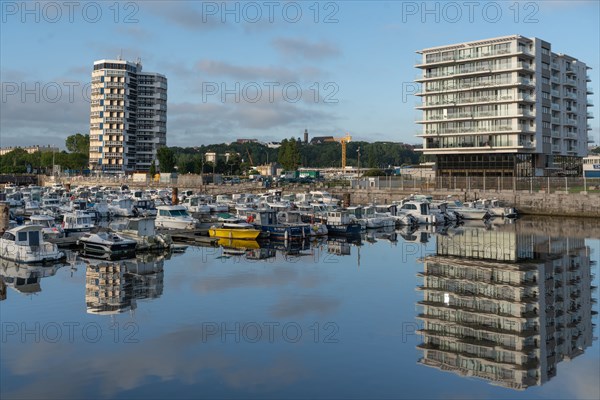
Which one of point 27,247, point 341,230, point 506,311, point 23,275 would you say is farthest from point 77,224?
point 506,311

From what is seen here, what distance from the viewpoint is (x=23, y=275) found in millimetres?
Result: 35344

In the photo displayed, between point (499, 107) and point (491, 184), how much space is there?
24.6 meters

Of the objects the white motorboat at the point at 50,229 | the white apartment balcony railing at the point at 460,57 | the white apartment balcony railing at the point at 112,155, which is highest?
the white apartment balcony railing at the point at 460,57


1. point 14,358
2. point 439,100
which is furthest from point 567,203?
point 14,358

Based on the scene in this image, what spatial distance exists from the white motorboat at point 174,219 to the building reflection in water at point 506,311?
25440 millimetres

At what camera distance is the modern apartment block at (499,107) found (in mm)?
105938

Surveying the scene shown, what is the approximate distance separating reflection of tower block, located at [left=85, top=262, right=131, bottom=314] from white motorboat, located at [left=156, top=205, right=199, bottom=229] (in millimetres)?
19213

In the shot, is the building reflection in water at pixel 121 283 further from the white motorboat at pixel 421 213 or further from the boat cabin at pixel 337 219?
the white motorboat at pixel 421 213

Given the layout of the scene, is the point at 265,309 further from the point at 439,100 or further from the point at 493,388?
the point at 439,100

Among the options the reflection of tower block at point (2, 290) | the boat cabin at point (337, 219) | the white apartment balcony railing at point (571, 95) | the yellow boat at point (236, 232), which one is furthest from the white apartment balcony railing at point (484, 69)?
the reflection of tower block at point (2, 290)

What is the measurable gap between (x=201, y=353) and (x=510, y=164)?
98.9 meters

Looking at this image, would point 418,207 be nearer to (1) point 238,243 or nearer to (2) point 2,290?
(1) point 238,243

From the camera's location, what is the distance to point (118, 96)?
18888 centimetres

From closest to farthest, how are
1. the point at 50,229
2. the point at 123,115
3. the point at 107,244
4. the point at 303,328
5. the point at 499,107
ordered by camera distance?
the point at 303,328
the point at 107,244
the point at 50,229
the point at 499,107
the point at 123,115
